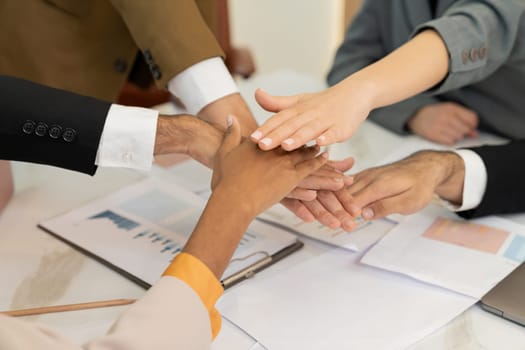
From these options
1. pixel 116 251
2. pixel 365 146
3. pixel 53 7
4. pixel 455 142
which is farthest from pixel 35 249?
pixel 455 142

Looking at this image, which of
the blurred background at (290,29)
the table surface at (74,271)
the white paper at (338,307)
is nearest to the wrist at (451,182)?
the table surface at (74,271)

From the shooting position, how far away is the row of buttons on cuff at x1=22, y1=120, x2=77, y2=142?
953 mm

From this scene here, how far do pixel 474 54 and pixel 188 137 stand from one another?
533 millimetres

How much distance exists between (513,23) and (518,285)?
539 millimetres

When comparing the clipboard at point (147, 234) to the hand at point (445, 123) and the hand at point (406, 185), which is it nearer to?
the hand at point (406, 185)

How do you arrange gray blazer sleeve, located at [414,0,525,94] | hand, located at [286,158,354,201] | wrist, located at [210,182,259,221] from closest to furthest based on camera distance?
wrist, located at [210,182,259,221]
hand, located at [286,158,354,201]
gray blazer sleeve, located at [414,0,525,94]

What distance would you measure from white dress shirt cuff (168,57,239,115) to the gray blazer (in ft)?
1.13

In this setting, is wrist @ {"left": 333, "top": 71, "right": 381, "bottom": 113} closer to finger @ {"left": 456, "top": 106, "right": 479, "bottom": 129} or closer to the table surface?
the table surface

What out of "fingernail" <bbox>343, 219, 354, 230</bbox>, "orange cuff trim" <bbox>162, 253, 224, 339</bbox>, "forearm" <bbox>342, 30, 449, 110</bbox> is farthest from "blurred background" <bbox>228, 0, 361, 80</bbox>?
"orange cuff trim" <bbox>162, 253, 224, 339</bbox>

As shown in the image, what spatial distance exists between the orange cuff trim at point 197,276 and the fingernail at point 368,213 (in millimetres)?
376

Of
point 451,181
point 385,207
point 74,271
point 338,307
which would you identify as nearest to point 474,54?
point 451,181

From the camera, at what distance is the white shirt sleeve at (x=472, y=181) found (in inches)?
41.6

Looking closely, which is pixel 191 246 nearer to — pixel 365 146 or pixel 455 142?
pixel 365 146

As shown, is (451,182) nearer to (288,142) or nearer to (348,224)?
Result: (348,224)
